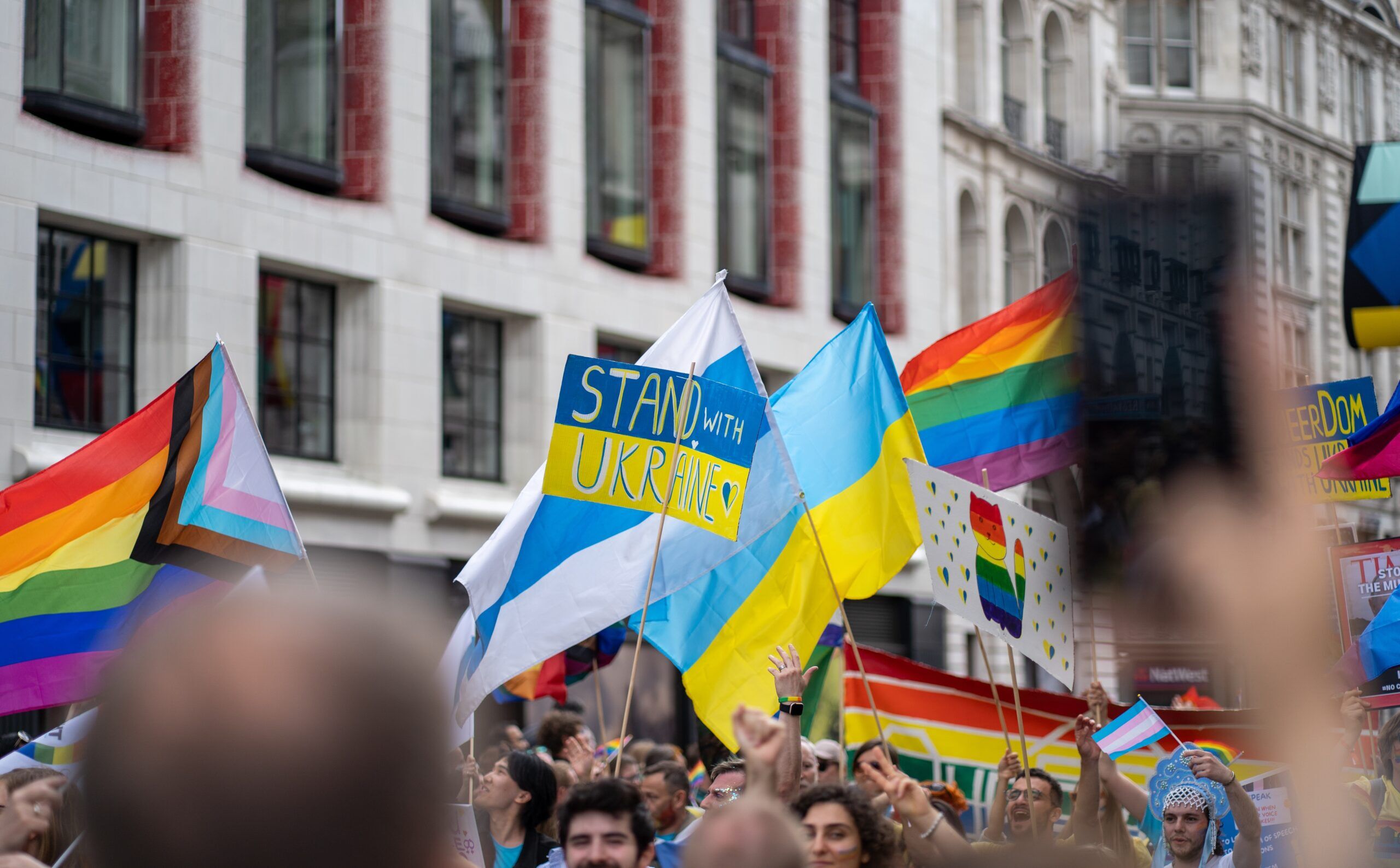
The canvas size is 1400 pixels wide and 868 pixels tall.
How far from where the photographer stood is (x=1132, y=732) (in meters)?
7.78

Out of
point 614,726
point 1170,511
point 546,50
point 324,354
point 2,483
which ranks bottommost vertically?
point 614,726

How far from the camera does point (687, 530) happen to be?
8781mm

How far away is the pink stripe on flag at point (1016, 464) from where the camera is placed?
1073 cm

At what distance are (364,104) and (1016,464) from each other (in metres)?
11.1

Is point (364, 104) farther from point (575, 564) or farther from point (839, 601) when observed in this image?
point (839, 601)

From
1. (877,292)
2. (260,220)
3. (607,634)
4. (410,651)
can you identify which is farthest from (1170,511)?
(877,292)

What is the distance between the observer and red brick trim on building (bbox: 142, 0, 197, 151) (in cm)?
1773

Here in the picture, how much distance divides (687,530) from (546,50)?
13838 mm

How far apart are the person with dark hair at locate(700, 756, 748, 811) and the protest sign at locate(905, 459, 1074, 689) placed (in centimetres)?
129

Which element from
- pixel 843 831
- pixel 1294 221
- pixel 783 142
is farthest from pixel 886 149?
pixel 843 831

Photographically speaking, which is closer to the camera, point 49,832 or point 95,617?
point 49,832

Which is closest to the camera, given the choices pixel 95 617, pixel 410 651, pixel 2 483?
pixel 410 651

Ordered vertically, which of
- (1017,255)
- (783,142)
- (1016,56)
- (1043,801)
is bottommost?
(1043,801)

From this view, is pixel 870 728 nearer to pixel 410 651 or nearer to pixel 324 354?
pixel 410 651
